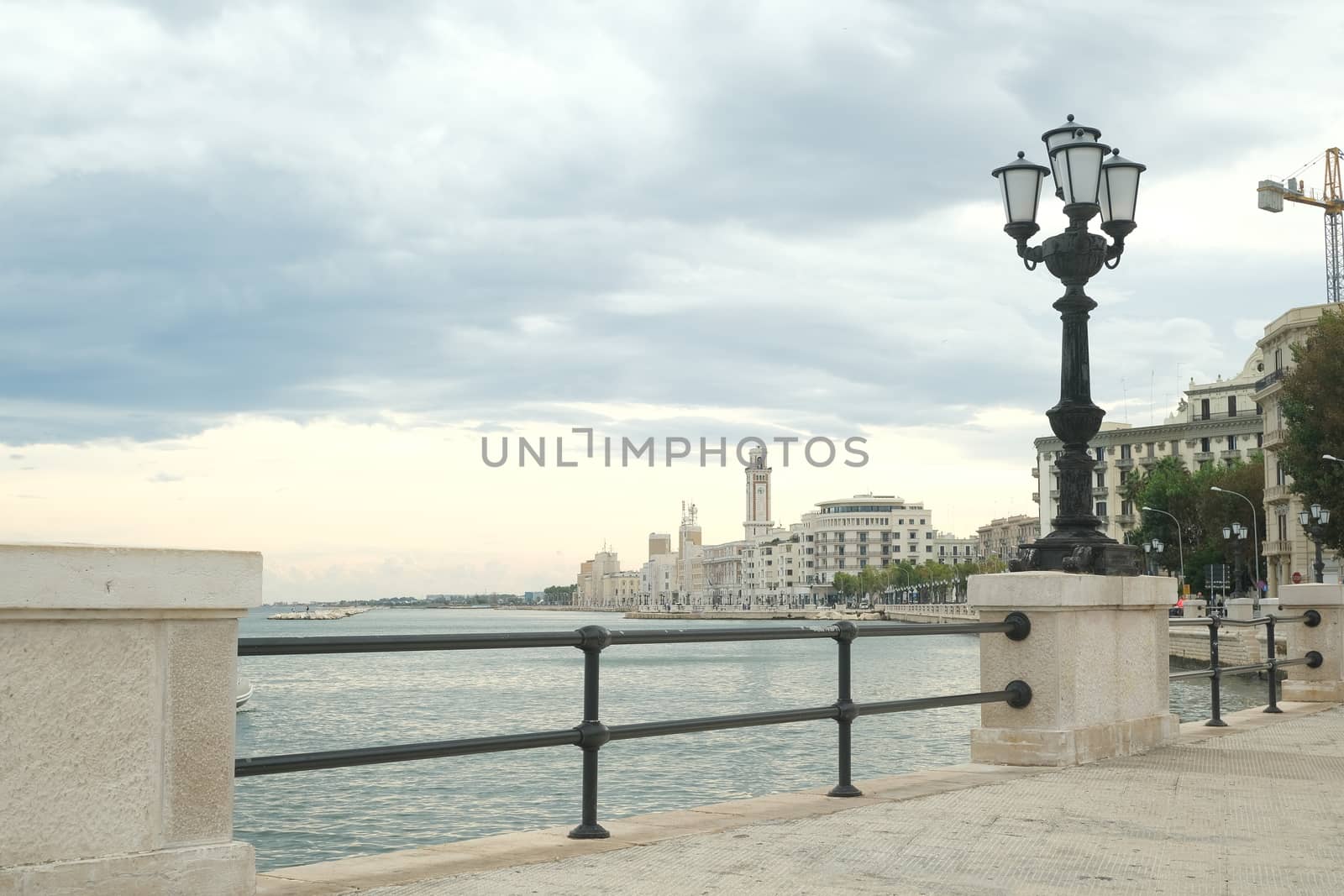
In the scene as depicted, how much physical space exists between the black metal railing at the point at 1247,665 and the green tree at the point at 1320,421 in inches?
1107

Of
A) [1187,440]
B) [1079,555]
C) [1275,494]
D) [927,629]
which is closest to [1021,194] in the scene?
[1079,555]

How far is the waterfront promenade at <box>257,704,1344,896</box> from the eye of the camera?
5.47 m

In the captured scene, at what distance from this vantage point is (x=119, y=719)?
4.62 metres

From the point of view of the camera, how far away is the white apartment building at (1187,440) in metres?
106

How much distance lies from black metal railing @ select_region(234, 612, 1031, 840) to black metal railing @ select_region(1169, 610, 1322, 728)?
12.3 ft

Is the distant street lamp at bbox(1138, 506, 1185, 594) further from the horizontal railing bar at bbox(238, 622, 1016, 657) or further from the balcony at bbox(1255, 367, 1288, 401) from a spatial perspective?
the horizontal railing bar at bbox(238, 622, 1016, 657)

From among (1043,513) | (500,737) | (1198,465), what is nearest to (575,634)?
(500,737)

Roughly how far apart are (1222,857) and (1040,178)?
646 cm

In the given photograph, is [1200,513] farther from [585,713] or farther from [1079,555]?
[585,713]

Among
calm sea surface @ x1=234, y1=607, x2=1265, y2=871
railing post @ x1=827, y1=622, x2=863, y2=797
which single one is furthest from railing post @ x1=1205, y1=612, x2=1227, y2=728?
calm sea surface @ x1=234, y1=607, x2=1265, y2=871

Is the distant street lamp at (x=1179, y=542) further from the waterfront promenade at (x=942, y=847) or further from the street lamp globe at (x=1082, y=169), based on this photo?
the waterfront promenade at (x=942, y=847)

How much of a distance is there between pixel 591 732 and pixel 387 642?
3.78ft

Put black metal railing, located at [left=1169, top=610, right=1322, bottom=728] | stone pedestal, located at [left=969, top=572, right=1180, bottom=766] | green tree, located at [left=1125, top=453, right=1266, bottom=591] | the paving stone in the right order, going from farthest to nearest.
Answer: green tree, located at [left=1125, top=453, right=1266, bottom=591] < black metal railing, located at [left=1169, top=610, right=1322, bottom=728] < stone pedestal, located at [left=969, top=572, right=1180, bottom=766] < the paving stone

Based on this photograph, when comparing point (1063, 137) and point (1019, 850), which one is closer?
point (1019, 850)
